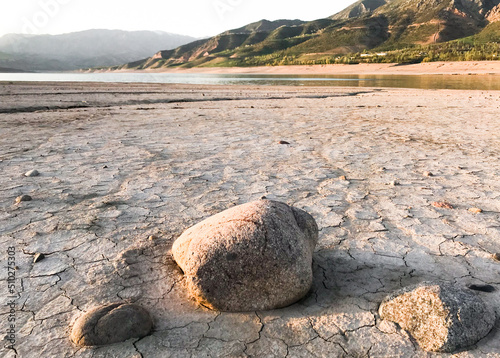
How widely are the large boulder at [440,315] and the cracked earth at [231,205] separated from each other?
6 cm

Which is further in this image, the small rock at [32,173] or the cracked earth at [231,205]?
the small rock at [32,173]

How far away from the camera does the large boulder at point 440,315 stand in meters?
1.78

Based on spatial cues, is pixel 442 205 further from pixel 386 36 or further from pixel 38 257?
pixel 386 36

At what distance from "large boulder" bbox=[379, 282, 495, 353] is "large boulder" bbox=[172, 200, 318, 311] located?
57cm

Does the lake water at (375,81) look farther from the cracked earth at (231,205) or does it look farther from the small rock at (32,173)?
the small rock at (32,173)

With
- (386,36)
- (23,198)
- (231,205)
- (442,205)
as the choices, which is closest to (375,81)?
(442,205)

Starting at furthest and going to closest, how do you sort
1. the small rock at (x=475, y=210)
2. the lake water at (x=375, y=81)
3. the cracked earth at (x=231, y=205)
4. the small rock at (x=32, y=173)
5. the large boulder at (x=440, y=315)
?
the lake water at (x=375, y=81), the small rock at (x=32, y=173), the small rock at (x=475, y=210), the cracked earth at (x=231, y=205), the large boulder at (x=440, y=315)

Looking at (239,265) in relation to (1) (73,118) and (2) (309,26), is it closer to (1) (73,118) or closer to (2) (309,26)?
(1) (73,118)

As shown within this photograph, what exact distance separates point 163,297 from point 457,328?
5.65ft

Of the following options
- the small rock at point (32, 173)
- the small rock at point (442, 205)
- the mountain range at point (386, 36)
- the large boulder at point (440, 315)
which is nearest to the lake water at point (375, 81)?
the small rock at point (442, 205)

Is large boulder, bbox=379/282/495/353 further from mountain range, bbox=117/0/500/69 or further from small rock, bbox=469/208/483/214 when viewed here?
mountain range, bbox=117/0/500/69

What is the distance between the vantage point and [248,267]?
2031 mm

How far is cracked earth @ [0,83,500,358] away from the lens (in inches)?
73.9

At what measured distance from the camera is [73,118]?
967cm
